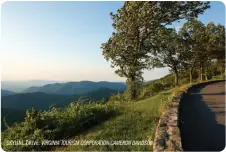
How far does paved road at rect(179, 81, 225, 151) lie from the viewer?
7371 mm

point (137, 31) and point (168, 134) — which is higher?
point (137, 31)

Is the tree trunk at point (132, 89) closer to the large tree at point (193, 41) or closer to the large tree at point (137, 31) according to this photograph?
the large tree at point (137, 31)

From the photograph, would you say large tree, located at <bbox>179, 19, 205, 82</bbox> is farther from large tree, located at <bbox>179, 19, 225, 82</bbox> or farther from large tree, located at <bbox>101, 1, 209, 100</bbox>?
large tree, located at <bbox>101, 1, 209, 100</bbox>

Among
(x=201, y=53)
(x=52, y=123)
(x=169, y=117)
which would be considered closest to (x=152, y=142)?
(x=169, y=117)

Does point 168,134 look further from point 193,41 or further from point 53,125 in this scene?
point 193,41

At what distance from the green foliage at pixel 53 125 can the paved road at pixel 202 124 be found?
8.92 ft

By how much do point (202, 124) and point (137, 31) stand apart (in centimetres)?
1354

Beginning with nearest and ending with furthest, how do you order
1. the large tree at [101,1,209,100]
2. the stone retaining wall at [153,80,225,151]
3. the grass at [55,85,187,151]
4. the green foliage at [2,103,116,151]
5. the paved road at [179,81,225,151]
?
1. the stone retaining wall at [153,80,225,151]
2. the paved road at [179,81,225,151]
3. the grass at [55,85,187,151]
4. the green foliage at [2,103,116,151]
5. the large tree at [101,1,209,100]

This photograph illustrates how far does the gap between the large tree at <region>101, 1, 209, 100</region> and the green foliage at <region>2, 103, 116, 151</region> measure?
34.9 ft

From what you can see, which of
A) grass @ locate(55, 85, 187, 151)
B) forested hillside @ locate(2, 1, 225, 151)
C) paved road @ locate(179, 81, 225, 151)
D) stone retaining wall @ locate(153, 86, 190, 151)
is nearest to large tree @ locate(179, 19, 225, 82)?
forested hillside @ locate(2, 1, 225, 151)

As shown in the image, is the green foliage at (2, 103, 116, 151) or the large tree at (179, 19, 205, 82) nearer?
the green foliage at (2, 103, 116, 151)

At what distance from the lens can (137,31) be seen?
21781 mm

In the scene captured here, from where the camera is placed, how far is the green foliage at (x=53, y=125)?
9.14 metres

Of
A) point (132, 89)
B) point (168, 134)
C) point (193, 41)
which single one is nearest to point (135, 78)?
point (132, 89)
